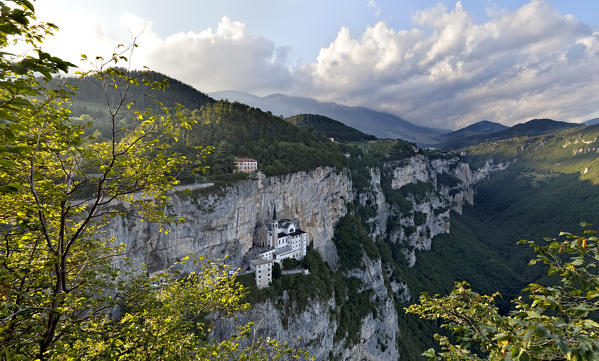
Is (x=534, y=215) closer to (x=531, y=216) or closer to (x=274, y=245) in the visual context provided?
(x=531, y=216)

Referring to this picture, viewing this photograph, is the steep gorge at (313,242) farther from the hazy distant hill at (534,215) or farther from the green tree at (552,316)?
the hazy distant hill at (534,215)

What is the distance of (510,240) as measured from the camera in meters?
148

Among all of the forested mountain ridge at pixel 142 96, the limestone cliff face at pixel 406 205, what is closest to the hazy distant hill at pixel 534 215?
the limestone cliff face at pixel 406 205

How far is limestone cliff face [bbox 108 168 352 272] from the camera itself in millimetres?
38531

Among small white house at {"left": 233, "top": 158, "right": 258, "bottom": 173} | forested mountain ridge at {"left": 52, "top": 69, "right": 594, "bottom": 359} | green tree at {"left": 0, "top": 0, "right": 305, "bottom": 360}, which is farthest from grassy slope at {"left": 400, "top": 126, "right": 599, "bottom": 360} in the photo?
green tree at {"left": 0, "top": 0, "right": 305, "bottom": 360}

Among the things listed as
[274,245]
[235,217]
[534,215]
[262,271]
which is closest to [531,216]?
[534,215]

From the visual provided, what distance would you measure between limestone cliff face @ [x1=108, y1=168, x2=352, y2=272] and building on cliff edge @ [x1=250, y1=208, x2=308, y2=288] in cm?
230

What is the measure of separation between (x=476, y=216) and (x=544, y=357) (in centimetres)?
22598

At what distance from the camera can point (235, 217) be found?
50.0 metres

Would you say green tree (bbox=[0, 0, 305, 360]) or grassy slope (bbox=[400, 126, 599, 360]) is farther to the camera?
grassy slope (bbox=[400, 126, 599, 360])

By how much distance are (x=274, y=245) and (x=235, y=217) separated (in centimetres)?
1111

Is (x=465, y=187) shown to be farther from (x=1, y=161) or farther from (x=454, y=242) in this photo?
(x=1, y=161)

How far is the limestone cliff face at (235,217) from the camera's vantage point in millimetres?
38531

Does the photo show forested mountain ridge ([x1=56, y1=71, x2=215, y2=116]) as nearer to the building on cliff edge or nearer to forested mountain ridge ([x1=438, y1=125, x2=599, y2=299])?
the building on cliff edge
